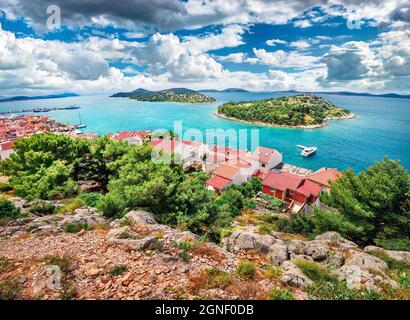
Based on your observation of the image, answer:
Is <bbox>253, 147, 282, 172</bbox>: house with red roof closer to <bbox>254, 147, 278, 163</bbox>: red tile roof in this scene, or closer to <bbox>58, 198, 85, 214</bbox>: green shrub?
<bbox>254, 147, 278, 163</bbox>: red tile roof

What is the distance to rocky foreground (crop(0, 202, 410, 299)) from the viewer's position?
5.55 meters

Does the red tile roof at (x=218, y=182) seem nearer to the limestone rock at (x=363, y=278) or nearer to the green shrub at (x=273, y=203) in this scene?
the green shrub at (x=273, y=203)

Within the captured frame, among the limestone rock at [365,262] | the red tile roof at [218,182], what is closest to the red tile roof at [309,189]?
the red tile roof at [218,182]

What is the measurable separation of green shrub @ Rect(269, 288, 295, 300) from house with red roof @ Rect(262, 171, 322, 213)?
70.9ft

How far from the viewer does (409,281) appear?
727 centimetres

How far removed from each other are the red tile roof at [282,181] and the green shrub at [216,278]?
76.5 ft

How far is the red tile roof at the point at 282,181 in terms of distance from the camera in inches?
1095

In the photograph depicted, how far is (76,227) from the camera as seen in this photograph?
900 centimetres

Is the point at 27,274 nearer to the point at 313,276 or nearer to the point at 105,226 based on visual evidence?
the point at 105,226

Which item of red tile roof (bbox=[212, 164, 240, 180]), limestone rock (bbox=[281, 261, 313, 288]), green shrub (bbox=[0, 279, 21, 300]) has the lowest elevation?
red tile roof (bbox=[212, 164, 240, 180])

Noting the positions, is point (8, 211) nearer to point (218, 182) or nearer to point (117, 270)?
point (117, 270)

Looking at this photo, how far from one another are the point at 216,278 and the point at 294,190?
23.6 m

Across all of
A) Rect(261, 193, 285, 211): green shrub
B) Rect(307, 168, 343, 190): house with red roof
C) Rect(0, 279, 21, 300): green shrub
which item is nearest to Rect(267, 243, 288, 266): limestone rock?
Rect(0, 279, 21, 300): green shrub

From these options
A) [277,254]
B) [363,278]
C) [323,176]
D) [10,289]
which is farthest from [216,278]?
[323,176]
